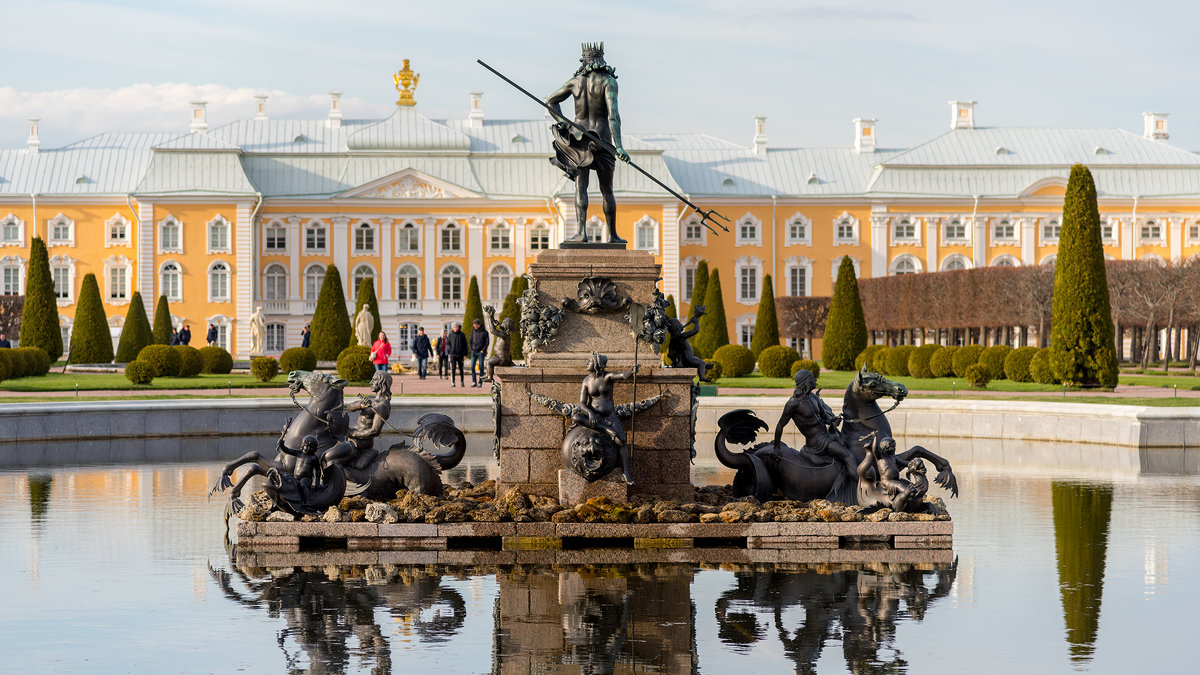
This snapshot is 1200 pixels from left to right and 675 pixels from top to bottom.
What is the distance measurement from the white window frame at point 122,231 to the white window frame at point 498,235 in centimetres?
1417

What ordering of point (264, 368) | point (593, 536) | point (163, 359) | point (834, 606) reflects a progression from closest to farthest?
point (834, 606)
point (593, 536)
point (264, 368)
point (163, 359)

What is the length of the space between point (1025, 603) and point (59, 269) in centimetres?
5483

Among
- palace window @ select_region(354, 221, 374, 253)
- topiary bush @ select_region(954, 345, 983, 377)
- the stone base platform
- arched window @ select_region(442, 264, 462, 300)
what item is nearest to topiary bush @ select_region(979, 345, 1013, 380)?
topiary bush @ select_region(954, 345, 983, 377)

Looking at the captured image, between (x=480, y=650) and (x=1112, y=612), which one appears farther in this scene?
(x=1112, y=612)

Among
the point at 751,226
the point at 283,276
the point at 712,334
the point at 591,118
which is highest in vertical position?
the point at 751,226

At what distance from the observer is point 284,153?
2272 inches

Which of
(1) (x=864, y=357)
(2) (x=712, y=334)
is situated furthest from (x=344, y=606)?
(2) (x=712, y=334)

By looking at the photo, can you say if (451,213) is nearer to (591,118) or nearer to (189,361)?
(189,361)

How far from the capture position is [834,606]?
6961 mm

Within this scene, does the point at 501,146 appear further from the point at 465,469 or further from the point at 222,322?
the point at 465,469

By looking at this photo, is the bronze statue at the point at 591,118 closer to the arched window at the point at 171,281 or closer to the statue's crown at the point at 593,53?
the statue's crown at the point at 593,53

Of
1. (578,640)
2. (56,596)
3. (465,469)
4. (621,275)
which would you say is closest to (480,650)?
(578,640)

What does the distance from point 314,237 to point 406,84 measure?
7.81 m

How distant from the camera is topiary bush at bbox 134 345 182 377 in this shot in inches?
1081
